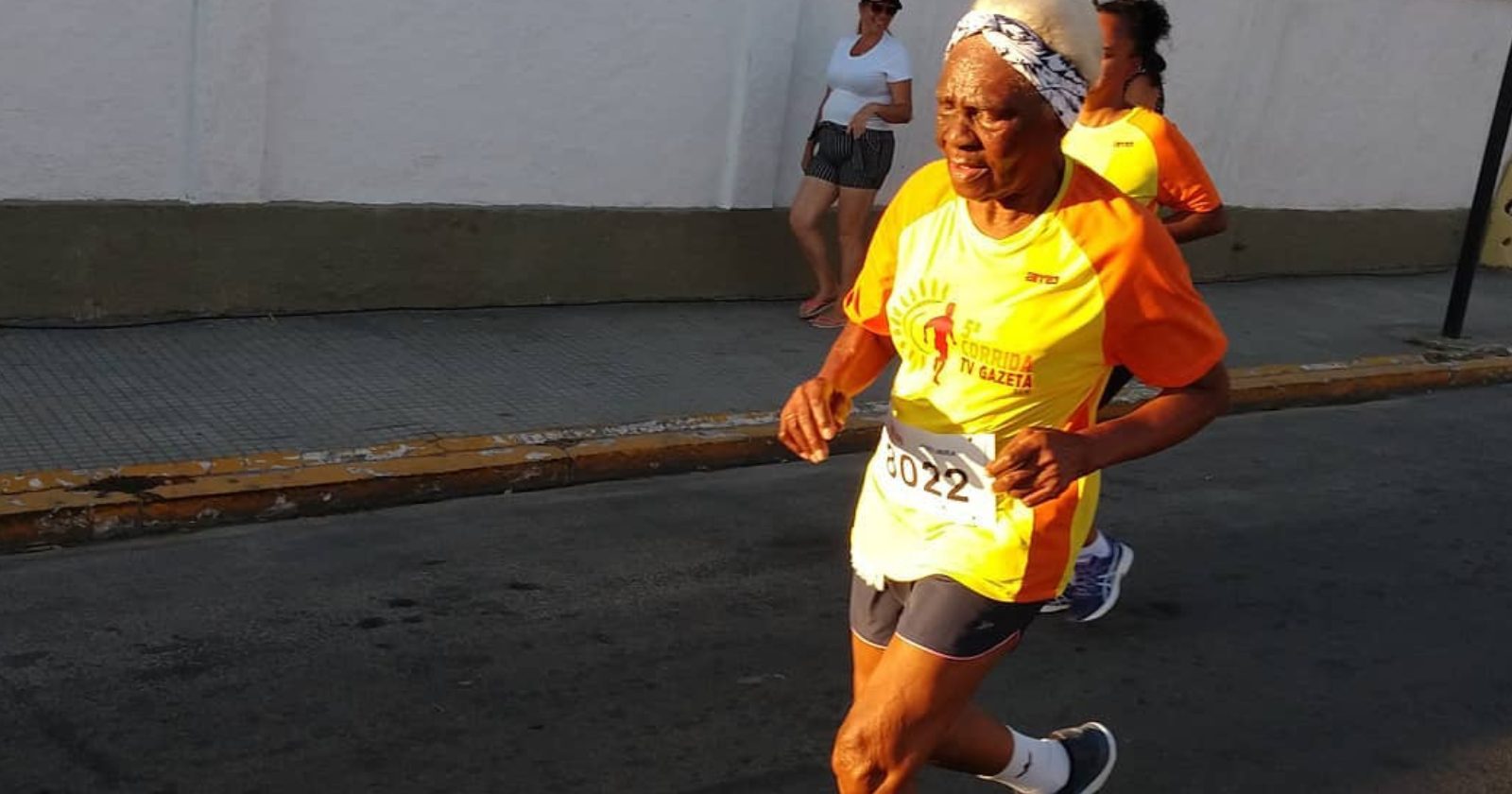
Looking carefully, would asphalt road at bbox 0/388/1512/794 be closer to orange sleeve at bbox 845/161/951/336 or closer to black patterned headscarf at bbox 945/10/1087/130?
orange sleeve at bbox 845/161/951/336

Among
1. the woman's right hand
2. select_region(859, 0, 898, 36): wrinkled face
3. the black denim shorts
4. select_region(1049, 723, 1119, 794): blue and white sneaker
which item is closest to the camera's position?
the woman's right hand

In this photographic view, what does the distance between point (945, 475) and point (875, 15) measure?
6461mm

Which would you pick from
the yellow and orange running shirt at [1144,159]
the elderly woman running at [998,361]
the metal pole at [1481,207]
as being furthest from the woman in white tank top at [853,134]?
the elderly woman running at [998,361]

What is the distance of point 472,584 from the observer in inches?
226

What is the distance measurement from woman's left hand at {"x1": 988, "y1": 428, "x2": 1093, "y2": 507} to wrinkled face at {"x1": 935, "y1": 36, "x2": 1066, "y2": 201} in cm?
47

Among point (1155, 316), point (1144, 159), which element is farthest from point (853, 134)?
point (1155, 316)

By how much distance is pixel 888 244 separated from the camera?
349 cm

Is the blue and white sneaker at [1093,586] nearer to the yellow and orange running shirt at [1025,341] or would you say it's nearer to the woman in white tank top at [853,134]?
the yellow and orange running shirt at [1025,341]

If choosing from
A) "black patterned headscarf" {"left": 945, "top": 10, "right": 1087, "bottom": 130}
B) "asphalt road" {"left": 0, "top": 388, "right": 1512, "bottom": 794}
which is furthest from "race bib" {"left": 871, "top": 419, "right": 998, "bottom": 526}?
"asphalt road" {"left": 0, "top": 388, "right": 1512, "bottom": 794}

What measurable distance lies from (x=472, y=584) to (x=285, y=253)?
10.3 ft

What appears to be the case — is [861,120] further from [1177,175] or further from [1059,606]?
[1059,606]

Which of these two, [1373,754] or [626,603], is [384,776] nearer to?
[626,603]

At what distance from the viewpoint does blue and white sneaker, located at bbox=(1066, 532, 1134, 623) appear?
578 cm

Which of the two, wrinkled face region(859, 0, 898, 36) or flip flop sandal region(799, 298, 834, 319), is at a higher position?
wrinkled face region(859, 0, 898, 36)
